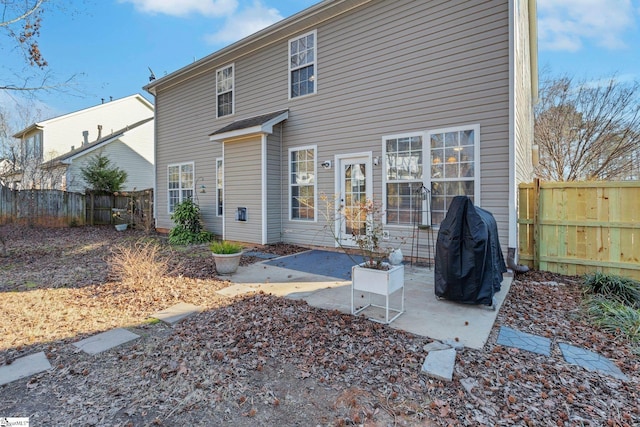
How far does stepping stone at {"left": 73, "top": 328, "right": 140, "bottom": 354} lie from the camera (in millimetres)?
3023

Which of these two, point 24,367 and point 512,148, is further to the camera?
point 512,148

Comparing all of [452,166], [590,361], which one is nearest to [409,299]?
[590,361]

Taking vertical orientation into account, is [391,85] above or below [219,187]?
above

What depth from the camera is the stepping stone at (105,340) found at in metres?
3.02

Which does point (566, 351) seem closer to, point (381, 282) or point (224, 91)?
point (381, 282)

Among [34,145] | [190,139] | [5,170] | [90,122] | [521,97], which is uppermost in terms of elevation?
[90,122]

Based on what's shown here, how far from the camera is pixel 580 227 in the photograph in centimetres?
546

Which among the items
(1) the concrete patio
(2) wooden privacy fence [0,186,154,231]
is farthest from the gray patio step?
(2) wooden privacy fence [0,186,154,231]

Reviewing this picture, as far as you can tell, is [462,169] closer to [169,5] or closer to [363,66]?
[363,66]

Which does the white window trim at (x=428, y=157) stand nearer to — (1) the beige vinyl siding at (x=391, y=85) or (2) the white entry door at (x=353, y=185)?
(1) the beige vinyl siding at (x=391, y=85)

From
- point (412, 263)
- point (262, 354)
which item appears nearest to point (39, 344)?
point (262, 354)

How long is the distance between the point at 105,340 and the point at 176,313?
807 mm

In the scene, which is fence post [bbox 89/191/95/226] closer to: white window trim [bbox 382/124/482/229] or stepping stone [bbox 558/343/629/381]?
white window trim [bbox 382/124/482/229]

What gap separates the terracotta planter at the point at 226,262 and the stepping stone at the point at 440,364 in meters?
3.78
